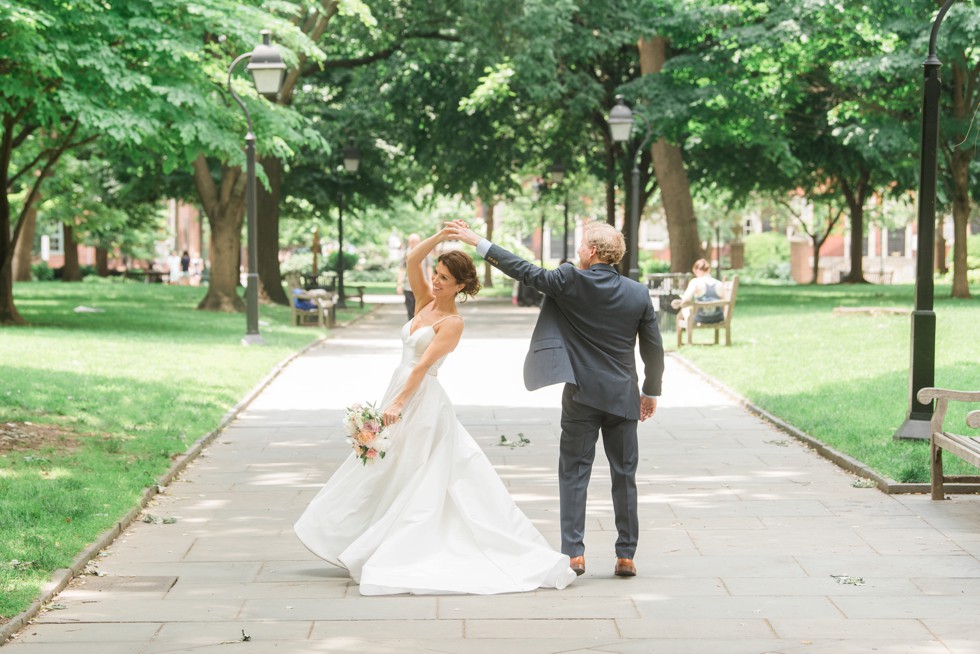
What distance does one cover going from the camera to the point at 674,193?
35688 mm

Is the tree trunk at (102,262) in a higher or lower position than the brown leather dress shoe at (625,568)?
higher

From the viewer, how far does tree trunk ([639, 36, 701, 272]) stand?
35312 mm

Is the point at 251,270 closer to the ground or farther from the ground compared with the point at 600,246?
closer to the ground

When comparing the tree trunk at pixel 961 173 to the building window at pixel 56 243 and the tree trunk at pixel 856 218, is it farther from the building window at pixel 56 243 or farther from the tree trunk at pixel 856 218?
the building window at pixel 56 243

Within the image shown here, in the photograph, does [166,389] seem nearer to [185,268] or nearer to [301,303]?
[301,303]

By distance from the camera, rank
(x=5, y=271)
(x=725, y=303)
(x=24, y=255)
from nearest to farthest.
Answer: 1. (x=725, y=303)
2. (x=5, y=271)
3. (x=24, y=255)

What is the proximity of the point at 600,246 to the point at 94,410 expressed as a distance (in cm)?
756

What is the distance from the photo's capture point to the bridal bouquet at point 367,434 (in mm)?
6816

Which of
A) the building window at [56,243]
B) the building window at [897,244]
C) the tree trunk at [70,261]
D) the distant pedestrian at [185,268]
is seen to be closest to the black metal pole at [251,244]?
the tree trunk at [70,261]

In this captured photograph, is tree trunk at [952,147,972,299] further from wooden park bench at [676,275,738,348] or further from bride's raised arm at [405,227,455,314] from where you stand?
bride's raised arm at [405,227,455,314]

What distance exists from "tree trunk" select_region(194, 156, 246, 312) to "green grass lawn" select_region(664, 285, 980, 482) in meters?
11.1

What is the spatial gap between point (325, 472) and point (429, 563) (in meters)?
3.97

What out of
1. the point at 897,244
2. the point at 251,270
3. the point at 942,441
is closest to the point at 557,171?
the point at 251,270

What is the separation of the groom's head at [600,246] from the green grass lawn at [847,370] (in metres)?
3.87
